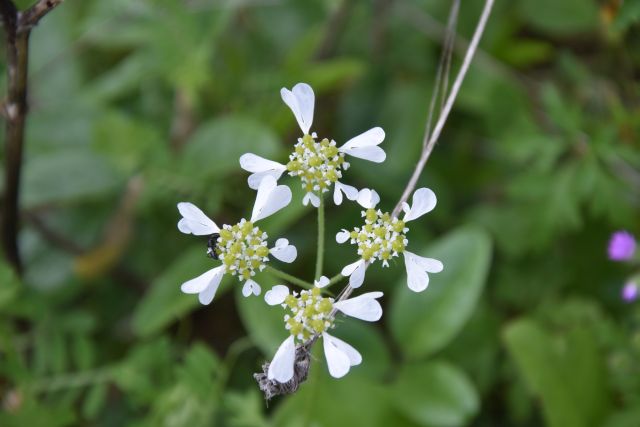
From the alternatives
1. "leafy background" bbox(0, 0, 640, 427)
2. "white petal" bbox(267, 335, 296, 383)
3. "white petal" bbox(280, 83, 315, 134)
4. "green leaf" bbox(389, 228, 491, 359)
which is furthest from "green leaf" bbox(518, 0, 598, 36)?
"white petal" bbox(267, 335, 296, 383)

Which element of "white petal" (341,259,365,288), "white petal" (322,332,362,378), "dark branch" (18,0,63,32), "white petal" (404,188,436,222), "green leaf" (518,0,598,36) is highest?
"dark branch" (18,0,63,32)

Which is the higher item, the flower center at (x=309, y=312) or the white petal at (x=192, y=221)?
the white petal at (x=192, y=221)

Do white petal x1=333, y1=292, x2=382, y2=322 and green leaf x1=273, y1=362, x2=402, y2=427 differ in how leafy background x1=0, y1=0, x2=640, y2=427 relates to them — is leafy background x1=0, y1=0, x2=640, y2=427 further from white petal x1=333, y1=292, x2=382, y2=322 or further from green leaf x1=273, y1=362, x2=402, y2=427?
white petal x1=333, y1=292, x2=382, y2=322

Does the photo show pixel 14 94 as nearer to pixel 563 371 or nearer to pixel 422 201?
pixel 422 201

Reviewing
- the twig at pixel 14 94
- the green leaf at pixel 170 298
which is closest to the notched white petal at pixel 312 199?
the twig at pixel 14 94

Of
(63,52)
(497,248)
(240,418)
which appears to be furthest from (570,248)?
(63,52)

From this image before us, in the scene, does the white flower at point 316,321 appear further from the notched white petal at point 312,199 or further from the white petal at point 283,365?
the notched white petal at point 312,199

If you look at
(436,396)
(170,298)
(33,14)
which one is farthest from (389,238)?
(170,298)
